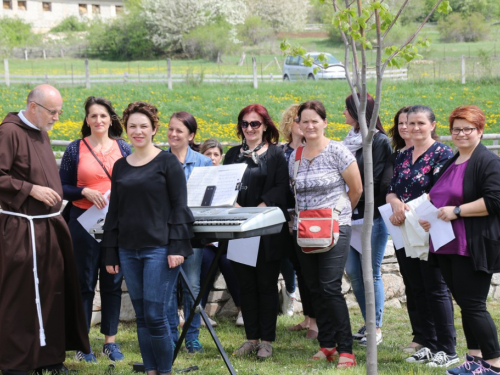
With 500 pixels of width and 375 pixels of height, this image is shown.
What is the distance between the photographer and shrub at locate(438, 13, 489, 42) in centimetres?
5394

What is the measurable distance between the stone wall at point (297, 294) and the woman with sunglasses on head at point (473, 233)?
246cm

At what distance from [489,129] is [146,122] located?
1462 centimetres

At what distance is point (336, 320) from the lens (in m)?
5.82

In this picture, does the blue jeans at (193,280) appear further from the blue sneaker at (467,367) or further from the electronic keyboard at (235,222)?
the blue sneaker at (467,367)

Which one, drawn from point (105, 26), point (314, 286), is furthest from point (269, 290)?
point (105, 26)

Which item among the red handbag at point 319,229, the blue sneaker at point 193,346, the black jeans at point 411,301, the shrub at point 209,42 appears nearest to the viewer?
the red handbag at point 319,229

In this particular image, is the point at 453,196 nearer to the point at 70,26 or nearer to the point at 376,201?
the point at 376,201

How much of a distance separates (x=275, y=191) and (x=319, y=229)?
0.57 metres

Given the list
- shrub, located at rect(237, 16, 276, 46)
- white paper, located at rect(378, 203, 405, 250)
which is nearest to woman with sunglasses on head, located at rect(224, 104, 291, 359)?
white paper, located at rect(378, 203, 405, 250)

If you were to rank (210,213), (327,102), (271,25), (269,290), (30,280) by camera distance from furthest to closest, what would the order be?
(271,25)
(327,102)
(269,290)
(30,280)
(210,213)

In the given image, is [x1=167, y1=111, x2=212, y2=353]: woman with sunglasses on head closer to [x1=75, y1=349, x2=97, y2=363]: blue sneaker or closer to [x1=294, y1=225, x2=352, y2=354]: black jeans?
[x1=75, y1=349, x2=97, y2=363]: blue sneaker

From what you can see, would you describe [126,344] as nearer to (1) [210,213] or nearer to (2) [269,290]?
(2) [269,290]

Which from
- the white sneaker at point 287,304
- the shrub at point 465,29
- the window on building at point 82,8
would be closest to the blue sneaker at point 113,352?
the white sneaker at point 287,304

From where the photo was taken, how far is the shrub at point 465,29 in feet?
177
